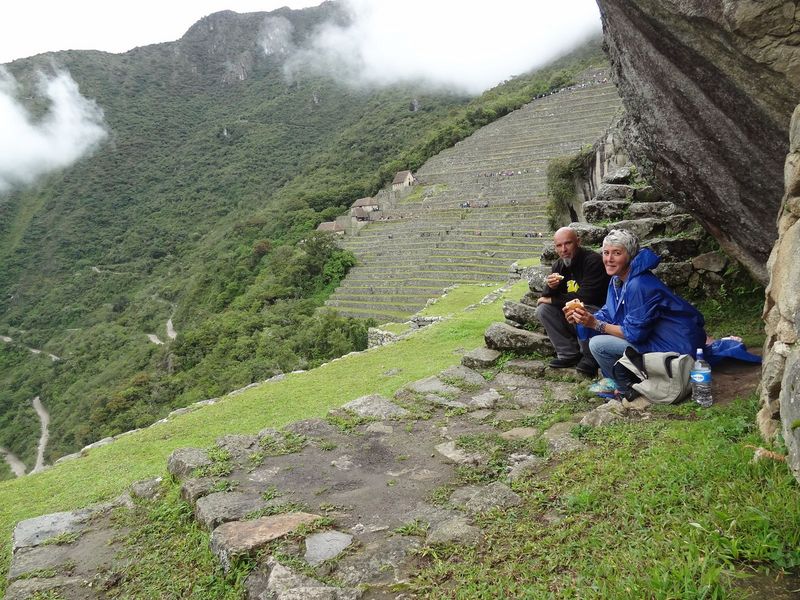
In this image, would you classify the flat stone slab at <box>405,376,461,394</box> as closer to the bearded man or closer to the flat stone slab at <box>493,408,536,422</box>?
the flat stone slab at <box>493,408,536,422</box>

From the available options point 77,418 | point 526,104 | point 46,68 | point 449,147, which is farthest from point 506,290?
point 46,68

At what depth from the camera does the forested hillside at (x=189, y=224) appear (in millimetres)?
28609

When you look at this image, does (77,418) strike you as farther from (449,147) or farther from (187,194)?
(187,194)

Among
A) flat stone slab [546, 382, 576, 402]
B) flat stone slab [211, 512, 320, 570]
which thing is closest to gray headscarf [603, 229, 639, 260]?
flat stone slab [546, 382, 576, 402]

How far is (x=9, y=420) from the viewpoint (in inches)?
1706

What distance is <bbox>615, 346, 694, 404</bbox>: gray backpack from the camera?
347 cm

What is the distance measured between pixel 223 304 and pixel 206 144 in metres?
88.2

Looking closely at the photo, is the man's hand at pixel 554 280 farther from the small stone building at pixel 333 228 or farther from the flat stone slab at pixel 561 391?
the small stone building at pixel 333 228

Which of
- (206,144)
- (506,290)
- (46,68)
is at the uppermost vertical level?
(46,68)

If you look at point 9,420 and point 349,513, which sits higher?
point 349,513

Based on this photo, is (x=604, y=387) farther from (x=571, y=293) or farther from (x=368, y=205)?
(x=368, y=205)

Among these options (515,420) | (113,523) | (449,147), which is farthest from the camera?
(449,147)

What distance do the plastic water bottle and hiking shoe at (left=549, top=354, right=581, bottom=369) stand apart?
166cm

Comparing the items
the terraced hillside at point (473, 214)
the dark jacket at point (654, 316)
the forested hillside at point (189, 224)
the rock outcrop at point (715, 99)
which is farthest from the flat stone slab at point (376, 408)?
the terraced hillside at point (473, 214)
